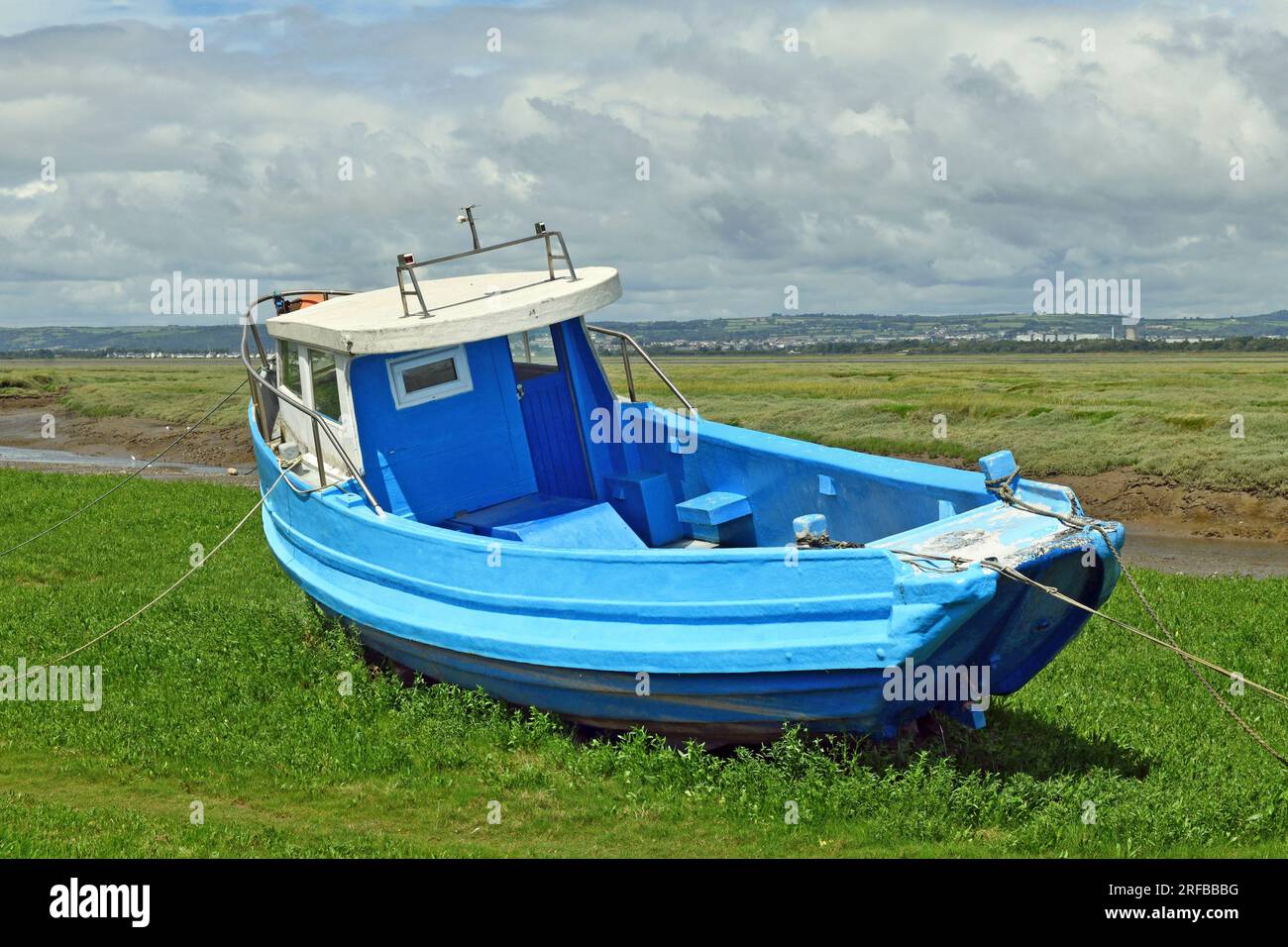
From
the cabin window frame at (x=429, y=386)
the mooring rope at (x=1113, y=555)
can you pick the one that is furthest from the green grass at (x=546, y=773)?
the cabin window frame at (x=429, y=386)

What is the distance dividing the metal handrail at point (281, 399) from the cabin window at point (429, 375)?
0.72 m

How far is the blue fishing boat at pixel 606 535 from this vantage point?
735cm

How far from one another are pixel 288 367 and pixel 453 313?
312 centimetres

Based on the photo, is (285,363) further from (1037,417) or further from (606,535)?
(1037,417)

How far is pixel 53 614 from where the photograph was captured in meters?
12.8

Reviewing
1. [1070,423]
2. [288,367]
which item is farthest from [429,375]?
[1070,423]

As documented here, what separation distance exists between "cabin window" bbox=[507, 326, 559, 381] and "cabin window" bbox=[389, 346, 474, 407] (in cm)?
78

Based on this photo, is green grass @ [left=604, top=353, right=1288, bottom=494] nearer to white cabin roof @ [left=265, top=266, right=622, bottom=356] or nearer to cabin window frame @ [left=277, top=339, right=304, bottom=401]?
white cabin roof @ [left=265, top=266, right=622, bottom=356]

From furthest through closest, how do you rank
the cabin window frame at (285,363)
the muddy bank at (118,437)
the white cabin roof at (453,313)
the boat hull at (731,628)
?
1. the muddy bank at (118,437)
2. the cabin window frame at (285,363)
3. the white cabin roof at (453,313)
4. the boat hull at (731,628)

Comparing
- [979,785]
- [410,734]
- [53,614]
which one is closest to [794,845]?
[979,785]

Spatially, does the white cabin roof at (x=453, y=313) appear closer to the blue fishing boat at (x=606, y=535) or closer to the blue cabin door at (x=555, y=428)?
the blue fishing boat at (x=606, y=535)

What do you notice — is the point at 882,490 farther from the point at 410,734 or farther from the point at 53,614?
the point at 53,614

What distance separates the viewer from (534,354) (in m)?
11.9

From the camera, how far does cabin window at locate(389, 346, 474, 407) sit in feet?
35.2
